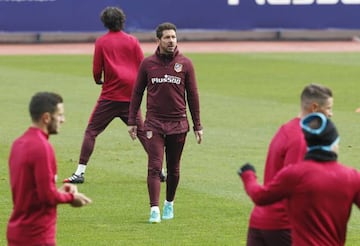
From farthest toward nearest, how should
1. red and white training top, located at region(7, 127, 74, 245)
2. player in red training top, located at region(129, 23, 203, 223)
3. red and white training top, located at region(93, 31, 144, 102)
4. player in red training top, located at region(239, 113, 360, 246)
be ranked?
red and white training top, located at region(93, 31, 144, 102) < player in red training top, located at region(129, 23, 203, 223) < red and white training top, located at region(7, 127, 74, 245) < player in red training top, located at region(239, 113, 360, 246)

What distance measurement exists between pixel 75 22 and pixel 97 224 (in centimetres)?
2795

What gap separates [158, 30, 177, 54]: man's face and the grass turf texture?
1.92 m

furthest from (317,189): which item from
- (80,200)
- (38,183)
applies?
(38,183)

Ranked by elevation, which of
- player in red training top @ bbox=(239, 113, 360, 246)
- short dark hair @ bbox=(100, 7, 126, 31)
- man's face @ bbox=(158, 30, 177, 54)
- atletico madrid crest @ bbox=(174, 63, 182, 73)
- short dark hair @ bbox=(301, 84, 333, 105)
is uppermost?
short dark hair @ bbox=(100, 7, 126, 31)

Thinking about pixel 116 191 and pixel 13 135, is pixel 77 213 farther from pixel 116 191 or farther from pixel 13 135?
pixel 13 135

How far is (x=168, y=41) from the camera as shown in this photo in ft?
40.8

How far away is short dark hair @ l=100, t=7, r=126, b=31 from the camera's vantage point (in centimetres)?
1515

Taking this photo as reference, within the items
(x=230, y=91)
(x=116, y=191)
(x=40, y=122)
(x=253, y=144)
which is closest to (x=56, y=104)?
(x=40, y=122)

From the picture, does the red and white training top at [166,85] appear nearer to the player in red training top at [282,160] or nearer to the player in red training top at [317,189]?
the player in red training top at [282,160]

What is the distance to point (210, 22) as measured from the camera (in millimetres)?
40875

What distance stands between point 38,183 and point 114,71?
739cm

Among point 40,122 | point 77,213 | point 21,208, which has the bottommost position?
point 77,213

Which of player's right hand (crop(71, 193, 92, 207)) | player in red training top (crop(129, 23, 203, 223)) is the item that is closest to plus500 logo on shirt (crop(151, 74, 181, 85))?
player in red training top (crop(129, 23, 203, 223))

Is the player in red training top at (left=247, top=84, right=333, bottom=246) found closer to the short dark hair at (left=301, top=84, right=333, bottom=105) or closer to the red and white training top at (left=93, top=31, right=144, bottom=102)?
the short dark hair at (left=301, top=84, right=333, bottom=105)
